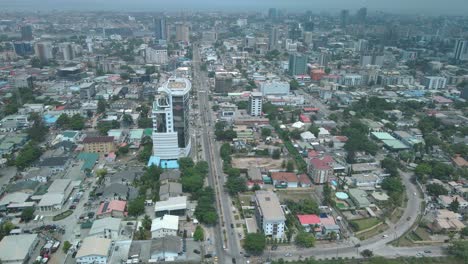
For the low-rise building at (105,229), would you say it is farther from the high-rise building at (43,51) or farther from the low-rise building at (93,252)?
the high-rise building at (43,51)

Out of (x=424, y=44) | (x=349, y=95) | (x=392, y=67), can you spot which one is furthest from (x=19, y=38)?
(x=424, y=44)

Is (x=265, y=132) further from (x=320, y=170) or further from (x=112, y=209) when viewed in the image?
(x=112, y=209)

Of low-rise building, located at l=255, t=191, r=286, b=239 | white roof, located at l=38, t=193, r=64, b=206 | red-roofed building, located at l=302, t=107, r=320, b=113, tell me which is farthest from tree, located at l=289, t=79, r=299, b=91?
white roof, located at l=38, t=193, r=64, b=206

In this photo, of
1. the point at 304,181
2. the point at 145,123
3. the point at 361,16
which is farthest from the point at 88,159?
the point at 361,16

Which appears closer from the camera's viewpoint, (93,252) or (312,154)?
(93,252)

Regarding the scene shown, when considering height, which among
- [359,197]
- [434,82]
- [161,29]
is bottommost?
[359,197]

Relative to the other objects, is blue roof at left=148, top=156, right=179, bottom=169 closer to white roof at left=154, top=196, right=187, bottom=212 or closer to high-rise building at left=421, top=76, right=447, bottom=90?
white roof at left=154, top=196, right=187, bottom=212
